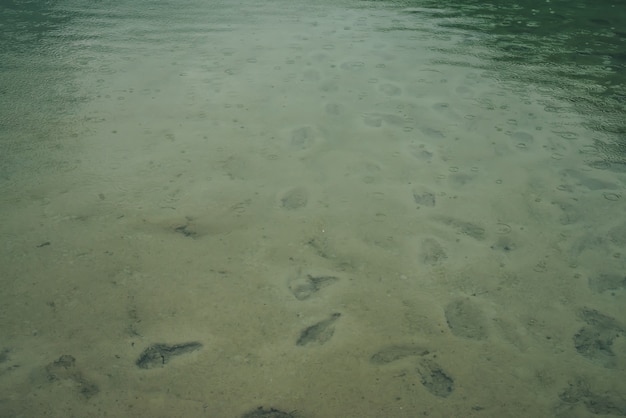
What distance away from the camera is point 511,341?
153 cm

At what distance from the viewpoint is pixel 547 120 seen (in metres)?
2.75

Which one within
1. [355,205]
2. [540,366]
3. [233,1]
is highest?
[233,1]

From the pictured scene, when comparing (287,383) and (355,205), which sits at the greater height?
(355,205)

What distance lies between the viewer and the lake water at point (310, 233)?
1.40 metres

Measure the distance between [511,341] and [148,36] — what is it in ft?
11.4

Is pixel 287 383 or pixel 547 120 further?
pixel 547 120

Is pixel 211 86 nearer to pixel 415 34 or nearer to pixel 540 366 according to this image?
pixel 415 34

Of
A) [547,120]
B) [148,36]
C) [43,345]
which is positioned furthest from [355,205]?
[148,36]

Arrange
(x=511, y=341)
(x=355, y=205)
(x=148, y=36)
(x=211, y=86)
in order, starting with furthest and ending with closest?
(x=148, y=36) → (x=211, y=86) → (x=355, y=205) → (x=511, y=341)

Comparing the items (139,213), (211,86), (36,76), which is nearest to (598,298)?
(139,213)

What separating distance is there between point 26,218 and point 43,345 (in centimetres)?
68

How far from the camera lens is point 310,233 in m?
1.92

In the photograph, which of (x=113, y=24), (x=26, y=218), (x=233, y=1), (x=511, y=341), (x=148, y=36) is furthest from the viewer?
(x=233, y=1)

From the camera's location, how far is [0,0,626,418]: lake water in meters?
1.40
